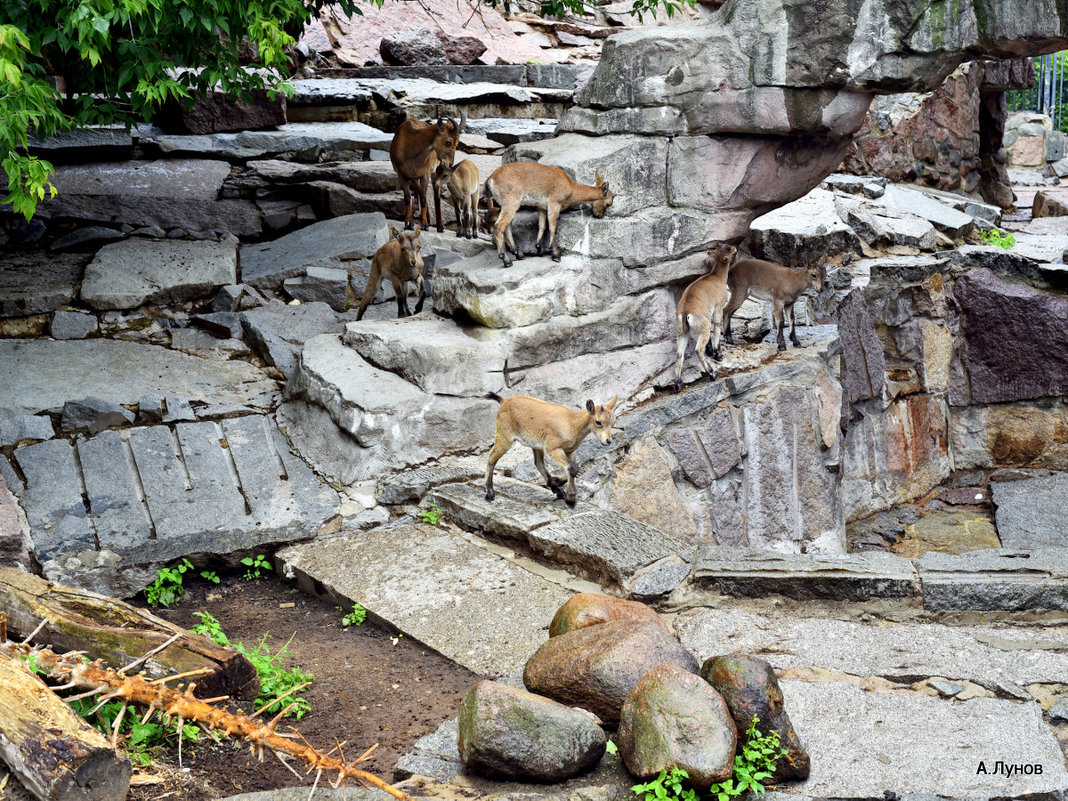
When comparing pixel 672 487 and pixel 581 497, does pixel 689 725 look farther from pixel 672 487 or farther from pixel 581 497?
pixel 672 487

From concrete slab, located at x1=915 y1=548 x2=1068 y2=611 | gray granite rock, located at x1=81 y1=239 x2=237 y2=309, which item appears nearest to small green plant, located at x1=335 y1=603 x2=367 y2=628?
concrete slab, located at x1=915 y1=548 x2=1068 y2=611

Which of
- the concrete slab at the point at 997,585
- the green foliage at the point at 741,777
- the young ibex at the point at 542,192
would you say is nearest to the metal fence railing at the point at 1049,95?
the young ibex at the point at 542,192

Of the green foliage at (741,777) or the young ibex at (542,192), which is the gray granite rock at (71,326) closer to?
the young ibex at (542,192)

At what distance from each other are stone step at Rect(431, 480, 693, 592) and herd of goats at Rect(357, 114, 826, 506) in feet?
0.47

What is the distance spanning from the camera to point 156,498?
249 inches

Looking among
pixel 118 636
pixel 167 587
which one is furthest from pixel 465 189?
pixel 118 636

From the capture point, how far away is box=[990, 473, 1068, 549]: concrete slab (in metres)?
9.79

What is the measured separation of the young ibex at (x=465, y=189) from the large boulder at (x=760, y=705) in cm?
621

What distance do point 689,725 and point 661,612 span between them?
1863mm

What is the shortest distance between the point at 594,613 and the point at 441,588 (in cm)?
145

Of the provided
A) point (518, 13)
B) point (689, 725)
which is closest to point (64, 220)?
point (689, 725)

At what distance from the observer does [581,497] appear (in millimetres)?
6848

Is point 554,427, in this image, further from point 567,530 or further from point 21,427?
point 21,427

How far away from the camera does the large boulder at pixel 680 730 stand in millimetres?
3346
